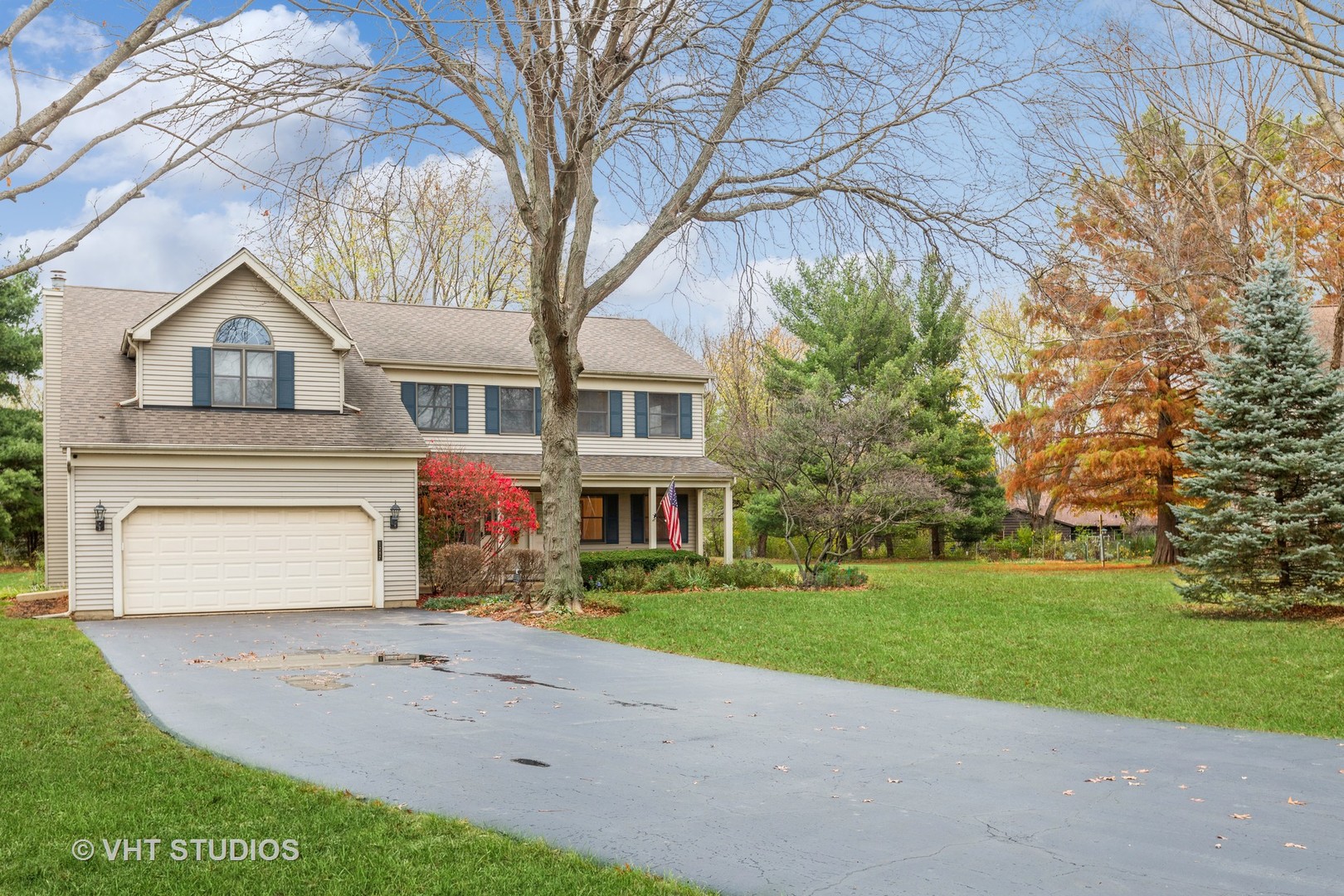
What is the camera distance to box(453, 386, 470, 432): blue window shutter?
2697 centimetres

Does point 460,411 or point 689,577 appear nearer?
point 689,577

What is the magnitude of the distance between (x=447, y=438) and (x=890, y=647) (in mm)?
15367

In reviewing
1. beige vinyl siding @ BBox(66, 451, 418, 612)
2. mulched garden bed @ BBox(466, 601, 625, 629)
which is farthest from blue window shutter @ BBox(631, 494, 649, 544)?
mulched garden bed @ BBox(466, 601, 625, 629)

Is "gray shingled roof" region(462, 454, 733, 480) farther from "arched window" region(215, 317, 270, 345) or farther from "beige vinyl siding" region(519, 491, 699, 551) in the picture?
"arched window" region(215, 317, 270, 345)

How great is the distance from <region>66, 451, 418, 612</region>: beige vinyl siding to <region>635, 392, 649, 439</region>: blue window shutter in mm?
8618

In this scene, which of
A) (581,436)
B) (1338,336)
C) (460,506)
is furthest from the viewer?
(581,436)

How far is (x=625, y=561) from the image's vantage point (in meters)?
24.4

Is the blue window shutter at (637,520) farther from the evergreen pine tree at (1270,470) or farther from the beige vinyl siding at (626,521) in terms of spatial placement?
the evergreen pine tree at (1270,470)

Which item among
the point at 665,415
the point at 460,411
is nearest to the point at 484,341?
the point at 460,411

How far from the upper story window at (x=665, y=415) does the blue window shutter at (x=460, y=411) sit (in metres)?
4.89

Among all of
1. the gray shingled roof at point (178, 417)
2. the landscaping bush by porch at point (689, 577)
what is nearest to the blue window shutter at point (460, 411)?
the gray shingled roof at point (178, 417)

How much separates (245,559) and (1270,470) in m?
17.0

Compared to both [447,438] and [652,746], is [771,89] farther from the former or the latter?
[447,438]

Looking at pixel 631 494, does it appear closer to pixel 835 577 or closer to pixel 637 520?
pixel 637 520
